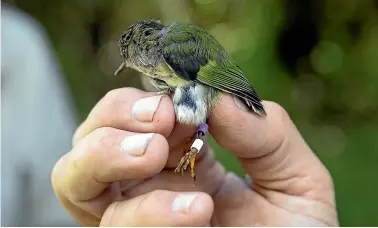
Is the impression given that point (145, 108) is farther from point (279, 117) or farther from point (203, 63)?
point (279, 117)

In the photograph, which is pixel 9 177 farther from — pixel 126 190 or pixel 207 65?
pixel 207 65

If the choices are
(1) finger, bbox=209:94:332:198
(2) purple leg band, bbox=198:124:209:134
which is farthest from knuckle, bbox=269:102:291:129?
(2) purple leg band, bbox=198:124:209:134

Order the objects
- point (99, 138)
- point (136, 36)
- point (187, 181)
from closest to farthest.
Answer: point (99, 138) → point (136, 36) → point (187, 181)

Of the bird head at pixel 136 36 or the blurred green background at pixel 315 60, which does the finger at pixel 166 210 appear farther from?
the blurred green background at pixel 315 60

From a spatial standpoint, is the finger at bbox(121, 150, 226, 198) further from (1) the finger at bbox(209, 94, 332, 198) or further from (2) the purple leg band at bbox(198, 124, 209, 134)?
(2) the purple leg band at bbox(198, 124, 209, 134)

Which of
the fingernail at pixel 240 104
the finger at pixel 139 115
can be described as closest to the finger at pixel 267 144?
the fingernail at pixel 240 104

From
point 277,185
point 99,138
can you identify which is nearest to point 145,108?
point 99,138

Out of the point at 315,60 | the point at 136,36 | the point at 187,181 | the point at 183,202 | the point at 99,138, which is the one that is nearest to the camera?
the point at 183,202
